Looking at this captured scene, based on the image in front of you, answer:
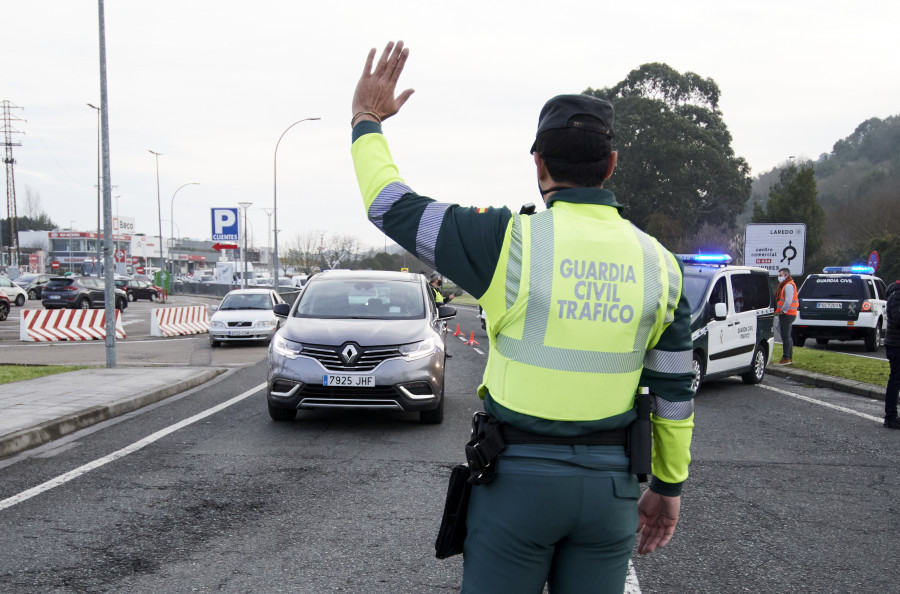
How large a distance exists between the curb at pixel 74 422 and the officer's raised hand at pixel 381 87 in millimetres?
6551

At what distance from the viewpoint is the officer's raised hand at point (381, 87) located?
6.97 ft

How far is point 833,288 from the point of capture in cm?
1977

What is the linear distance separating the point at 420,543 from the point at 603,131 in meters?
3.30

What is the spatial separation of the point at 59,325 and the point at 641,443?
23.6m

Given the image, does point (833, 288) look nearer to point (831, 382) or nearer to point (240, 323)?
point (831, 382)

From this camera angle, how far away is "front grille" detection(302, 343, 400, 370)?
821 cm

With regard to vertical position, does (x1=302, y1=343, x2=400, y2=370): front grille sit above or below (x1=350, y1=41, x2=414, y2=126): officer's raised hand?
below

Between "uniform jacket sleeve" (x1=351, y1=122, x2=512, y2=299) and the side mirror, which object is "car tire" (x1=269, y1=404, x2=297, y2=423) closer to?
the side mirror

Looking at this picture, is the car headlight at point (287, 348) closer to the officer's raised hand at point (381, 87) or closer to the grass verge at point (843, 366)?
the officer's raised hand at point (381, 87)

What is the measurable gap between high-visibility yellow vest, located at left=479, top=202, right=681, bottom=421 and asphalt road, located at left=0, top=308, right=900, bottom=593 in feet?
7.84

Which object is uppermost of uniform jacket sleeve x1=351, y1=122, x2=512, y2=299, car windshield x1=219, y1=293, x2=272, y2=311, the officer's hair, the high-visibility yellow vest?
the officer's hair

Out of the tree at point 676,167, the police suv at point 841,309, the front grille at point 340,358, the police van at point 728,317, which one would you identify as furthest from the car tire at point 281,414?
the tree at point 676,167

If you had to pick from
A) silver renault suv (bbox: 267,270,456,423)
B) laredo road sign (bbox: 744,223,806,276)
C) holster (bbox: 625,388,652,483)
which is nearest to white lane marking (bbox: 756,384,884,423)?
silver renault suv (bbox: 267,270,456,423)

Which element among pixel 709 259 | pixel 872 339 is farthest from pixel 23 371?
pixel 872 339
